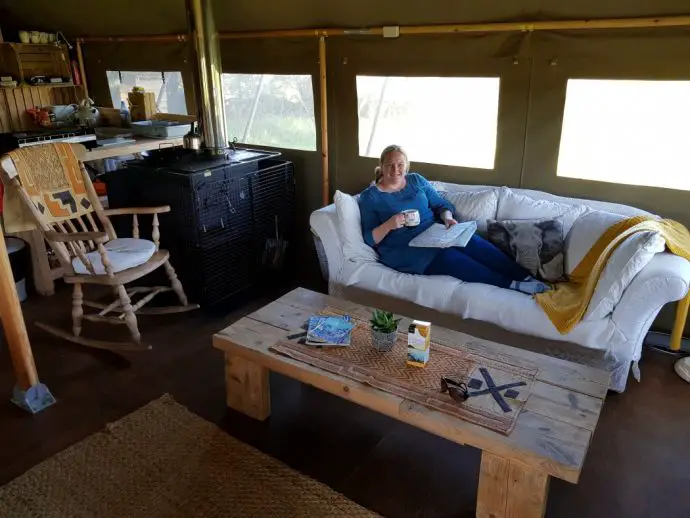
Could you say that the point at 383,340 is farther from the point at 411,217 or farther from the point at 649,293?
the point at 649,293

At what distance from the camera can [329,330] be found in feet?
7.34

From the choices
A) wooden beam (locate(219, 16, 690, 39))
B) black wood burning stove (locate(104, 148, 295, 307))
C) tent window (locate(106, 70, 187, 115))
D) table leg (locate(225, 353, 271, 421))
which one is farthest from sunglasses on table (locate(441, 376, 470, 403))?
tent window (locate(106, 70, 187, 115))

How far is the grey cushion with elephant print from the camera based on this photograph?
285 centimetres

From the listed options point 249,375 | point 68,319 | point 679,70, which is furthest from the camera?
point 68,319

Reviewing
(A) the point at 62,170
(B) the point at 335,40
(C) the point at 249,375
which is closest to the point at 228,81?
(B) the point at 335,40

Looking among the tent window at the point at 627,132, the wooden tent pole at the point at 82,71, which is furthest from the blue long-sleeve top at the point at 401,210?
the wooden tent pole at the point at 82,71

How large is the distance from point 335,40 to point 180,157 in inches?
51.0

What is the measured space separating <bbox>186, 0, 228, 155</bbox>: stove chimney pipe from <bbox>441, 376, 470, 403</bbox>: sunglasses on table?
7.87 ft

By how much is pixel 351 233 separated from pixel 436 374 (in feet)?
4.31

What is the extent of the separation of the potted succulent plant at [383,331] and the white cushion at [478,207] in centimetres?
126

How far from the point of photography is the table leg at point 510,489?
5.34 feet

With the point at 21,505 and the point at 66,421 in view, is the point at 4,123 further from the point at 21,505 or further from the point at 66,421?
the point at 21,505

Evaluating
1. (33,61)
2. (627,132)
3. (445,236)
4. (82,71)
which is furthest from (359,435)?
(33,61)

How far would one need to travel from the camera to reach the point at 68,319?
329 cm
